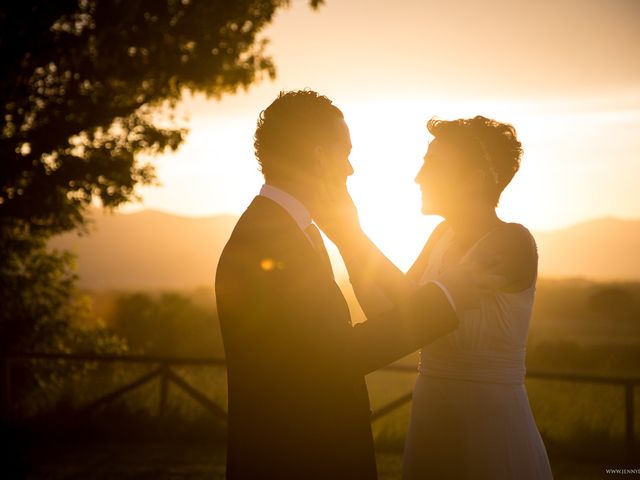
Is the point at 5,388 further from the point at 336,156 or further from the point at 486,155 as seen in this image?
the point at 336,156

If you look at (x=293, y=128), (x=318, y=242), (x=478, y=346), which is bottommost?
(x=478, y=346)

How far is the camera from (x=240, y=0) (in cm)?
1270

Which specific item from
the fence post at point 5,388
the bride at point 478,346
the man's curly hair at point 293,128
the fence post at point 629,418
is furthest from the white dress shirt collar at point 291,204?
the fence post at point 5,388

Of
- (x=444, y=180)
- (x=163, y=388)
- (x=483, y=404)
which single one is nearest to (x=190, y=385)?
(x=163, y=388)

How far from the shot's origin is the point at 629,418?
934cm

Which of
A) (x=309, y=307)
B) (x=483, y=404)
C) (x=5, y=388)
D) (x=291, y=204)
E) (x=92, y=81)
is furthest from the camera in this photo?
(x=92, y=81)

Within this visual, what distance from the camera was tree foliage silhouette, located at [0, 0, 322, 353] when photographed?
11.9 m

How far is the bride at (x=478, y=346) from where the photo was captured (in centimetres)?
333

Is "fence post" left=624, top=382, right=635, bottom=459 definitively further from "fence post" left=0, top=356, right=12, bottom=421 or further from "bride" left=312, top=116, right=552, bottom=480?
"fence post" left=0, top=356, right=12, bottom=421

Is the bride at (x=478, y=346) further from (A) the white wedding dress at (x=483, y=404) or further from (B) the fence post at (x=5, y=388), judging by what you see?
(B) the fence post at (x=5, y=388)

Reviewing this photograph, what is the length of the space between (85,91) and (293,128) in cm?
1175

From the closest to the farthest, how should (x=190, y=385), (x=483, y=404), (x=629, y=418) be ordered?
(x=483, y=404) < (x=629, y=418) < (x=190, y=385)

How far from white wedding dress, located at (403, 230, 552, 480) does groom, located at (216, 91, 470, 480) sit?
1.26 m

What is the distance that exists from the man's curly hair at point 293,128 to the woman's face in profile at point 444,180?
1211 millimetres
